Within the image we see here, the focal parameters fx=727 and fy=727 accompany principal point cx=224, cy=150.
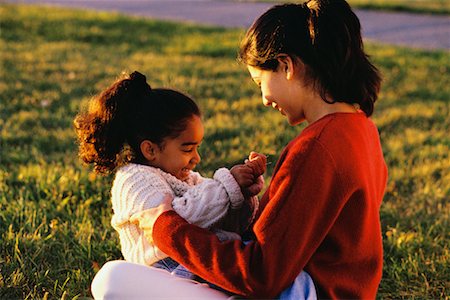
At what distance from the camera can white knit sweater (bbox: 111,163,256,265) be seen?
7.96 feet

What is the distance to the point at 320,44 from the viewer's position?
2.11m

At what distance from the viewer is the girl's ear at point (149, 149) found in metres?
2.63

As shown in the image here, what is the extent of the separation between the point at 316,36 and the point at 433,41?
30.0 ft

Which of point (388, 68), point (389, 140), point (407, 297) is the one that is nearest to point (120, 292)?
point (407, 297)

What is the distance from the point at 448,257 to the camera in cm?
346

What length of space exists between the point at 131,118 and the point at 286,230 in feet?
2.92

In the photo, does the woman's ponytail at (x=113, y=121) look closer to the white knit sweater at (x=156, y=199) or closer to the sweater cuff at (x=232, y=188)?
the white knit sweater at (x=156, y=199)

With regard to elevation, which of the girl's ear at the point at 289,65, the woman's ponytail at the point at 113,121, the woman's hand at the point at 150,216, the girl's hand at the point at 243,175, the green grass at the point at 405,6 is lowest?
the green grass at the point at 405,6

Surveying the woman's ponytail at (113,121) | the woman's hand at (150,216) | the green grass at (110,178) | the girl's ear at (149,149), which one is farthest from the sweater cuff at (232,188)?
the green grass at (110,178)

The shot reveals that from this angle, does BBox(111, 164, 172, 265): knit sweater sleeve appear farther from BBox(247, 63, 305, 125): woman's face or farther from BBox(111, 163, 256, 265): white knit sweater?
BBox(247, 63, 305, 125): woman's face

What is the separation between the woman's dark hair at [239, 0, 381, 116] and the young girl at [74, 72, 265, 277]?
0.47 m

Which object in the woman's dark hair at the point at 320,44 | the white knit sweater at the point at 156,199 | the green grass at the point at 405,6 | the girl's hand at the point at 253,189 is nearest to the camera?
the woman's dark hair at the point at 320,44

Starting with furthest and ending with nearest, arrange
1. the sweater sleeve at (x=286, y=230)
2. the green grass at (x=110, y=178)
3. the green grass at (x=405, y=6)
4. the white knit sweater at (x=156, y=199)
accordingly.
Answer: the green grass at (x=405, y=6)
the green grass at (x=110, y=178)
the white knit sweater at (x=156, y=199)
the sweater sleeve at (x=286, y=230)

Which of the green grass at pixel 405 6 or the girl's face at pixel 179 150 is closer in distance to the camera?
the girl's face at pixel 179 150
